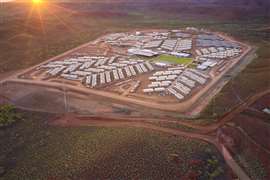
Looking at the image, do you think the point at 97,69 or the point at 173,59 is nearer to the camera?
the point at 97,69

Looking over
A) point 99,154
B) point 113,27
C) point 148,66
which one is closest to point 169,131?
point 99,154

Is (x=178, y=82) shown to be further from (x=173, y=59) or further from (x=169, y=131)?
(x=169, y=131)

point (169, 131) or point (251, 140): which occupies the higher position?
point (251, 140)

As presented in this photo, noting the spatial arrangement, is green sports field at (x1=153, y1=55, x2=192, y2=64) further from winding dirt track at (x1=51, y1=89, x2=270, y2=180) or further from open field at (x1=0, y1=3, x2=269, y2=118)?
winding dirt track at (x1=51, y1=89, x2=270, y2=180)

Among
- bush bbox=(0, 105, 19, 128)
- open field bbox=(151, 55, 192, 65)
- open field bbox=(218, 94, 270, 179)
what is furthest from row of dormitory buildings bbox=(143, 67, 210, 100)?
bush bbox=(0, 105, 19, 128)

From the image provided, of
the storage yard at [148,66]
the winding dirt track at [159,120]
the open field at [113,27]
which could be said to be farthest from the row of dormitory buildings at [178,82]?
the winding dirt track at [159,120]

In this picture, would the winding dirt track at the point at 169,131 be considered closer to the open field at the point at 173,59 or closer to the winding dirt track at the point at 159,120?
the winding dirt track at the point at 159,120
